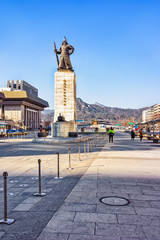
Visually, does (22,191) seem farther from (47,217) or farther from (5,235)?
(5,235)

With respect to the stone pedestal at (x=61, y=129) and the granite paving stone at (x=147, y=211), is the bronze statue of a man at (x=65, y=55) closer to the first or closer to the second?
the stone pedestal at (x=61, y=129)

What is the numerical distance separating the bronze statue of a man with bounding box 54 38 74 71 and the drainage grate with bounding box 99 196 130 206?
37.6 metres

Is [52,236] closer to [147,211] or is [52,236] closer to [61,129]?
[147,211]

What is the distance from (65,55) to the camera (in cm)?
4181

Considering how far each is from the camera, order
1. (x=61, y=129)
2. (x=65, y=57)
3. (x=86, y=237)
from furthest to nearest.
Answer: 1. (x=65, y=57)
2. (x=61, y=129)
3. (x=86, y=237)

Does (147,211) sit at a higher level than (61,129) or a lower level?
lower

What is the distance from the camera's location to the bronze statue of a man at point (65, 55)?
137 ft

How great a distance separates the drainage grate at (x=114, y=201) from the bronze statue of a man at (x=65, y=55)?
37617 millimetres

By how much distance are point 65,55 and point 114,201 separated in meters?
39.1

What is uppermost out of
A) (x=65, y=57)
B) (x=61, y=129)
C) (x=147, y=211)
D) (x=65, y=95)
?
(x=65, y=57)

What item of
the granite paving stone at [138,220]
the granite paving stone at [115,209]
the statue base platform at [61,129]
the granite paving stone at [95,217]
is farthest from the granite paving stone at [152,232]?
the statue base platform at [61,129]

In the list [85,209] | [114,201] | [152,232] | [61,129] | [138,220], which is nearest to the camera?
[152,232]

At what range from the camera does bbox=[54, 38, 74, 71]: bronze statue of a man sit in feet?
137

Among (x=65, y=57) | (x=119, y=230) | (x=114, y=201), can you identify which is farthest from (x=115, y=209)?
(x=65, y=57)
